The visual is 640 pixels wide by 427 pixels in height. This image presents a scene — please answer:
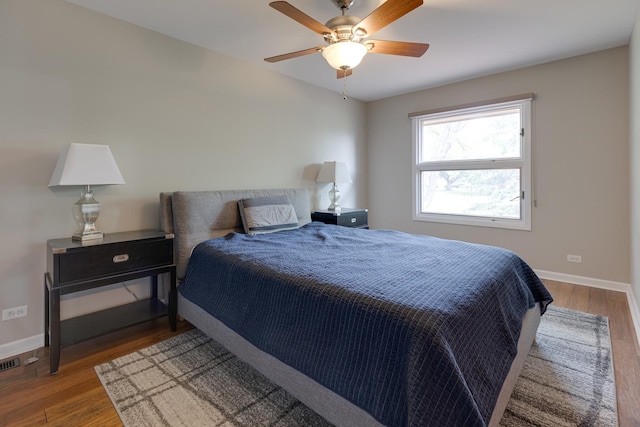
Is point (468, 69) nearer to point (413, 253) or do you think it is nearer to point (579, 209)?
point (579, 209)

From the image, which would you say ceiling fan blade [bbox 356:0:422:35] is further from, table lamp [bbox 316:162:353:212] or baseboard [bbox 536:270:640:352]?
baseboard [bbox 536:270:640:352]

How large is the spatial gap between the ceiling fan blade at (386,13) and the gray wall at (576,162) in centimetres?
259

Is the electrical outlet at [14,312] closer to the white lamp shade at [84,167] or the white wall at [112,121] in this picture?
the white wall at [112,121]

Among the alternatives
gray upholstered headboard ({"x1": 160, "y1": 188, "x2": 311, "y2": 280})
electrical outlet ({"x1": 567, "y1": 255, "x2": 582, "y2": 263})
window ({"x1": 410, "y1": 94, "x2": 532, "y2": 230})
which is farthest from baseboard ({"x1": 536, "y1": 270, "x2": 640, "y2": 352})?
gray upholstered headboard ({"x1": 160, "y1": 188, "x2": 311, "y2": 280})

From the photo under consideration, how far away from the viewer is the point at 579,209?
3367 mm

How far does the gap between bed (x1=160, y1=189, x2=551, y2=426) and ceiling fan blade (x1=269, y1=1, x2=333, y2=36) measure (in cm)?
143

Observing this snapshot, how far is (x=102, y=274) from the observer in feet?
6.73

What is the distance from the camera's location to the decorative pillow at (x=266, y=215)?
287 centimetres

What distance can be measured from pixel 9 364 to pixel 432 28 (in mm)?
3921

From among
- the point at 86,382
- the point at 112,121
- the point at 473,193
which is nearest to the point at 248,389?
the point at 86,382

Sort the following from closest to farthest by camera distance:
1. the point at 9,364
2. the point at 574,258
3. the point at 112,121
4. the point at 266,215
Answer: the point at 9,364
the point at 112,121
the point at 266,215
the point at 574,258

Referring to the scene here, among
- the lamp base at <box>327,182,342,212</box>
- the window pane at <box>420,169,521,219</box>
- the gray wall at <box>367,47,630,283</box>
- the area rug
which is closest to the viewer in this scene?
the area rug

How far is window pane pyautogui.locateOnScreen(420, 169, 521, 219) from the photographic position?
382 centimetres

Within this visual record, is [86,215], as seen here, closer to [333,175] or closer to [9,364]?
[9,364]
